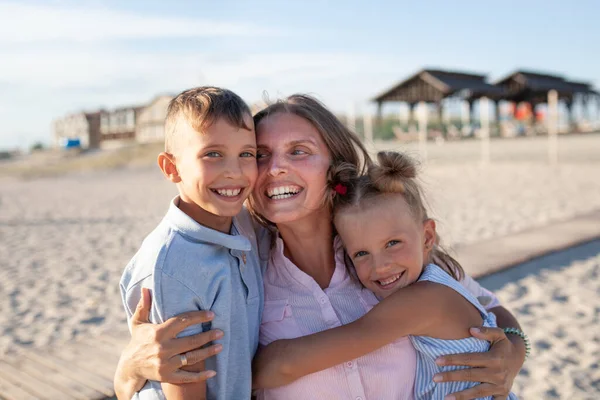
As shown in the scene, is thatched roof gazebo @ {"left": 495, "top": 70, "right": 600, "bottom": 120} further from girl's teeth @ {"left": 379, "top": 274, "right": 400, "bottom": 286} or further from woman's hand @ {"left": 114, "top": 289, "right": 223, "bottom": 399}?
woman's hand @ {"left": 114, "top": 289, "right": 223, "bottom": 399}

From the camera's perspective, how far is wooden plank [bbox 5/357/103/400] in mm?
2727

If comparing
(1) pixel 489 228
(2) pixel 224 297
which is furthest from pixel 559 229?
(2) pixel 224 297

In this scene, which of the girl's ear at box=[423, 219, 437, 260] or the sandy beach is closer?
the girl's ear at box=[423, 219, 437, 260]

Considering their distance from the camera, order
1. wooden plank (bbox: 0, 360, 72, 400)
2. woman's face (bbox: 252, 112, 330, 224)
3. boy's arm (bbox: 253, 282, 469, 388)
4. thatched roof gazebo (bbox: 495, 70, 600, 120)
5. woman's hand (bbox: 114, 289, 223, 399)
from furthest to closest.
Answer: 1. thatched roof gazebo (bbox: 495, 70, 600, 120)
2. wooden plank (bbox: 0, 360, 72, 400)
3. woman's face (bbox: 252, 112, 330, 224)
4. boy's arm (bbox: 253, 282, 469, 388)
5. woman's hand (bbox: 114, 289, 223, 399)

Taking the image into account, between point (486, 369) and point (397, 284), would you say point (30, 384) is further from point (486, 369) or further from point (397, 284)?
point (486, 369)

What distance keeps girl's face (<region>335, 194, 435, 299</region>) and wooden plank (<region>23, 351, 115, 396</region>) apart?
1483mm

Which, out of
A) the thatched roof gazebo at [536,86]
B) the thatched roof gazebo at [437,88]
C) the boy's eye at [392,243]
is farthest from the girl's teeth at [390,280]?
the thatched roof gazebo at [536,86]

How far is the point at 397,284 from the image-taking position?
1935 millimetres

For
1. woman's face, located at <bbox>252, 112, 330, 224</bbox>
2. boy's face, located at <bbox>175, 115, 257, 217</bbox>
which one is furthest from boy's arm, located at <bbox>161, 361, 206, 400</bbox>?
woman's face, located at <bbox>252, 112, 330, 224</bbox>

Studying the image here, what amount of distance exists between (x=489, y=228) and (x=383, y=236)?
20.8 ft

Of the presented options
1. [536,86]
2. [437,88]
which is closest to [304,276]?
[437,88]

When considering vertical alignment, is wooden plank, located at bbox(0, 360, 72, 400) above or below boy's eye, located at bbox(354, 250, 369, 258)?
below

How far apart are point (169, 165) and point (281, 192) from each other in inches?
14.5

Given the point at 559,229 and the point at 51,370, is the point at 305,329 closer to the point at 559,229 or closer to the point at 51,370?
the point at 51,370
